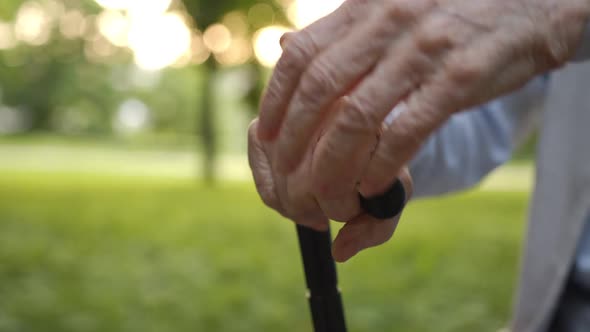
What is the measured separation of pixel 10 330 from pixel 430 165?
2.99 m

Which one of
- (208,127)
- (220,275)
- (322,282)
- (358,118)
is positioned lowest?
(208,127)

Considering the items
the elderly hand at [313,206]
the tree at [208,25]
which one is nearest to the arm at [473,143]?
the elderly hand at [313,206]

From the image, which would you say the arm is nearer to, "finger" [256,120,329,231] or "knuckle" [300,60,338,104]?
"finger" [256,120,329,231]

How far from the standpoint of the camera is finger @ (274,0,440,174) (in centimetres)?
62

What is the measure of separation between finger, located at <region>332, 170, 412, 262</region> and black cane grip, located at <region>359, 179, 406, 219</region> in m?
0.04

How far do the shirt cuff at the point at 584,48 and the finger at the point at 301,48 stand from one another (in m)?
0.26

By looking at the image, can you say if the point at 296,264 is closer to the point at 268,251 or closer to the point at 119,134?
the point at 268,251

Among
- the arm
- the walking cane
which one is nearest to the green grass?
the arm

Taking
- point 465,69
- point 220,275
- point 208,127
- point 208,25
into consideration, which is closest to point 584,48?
point 465,69

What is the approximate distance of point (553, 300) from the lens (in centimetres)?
131

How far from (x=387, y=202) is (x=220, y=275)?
14.8ft

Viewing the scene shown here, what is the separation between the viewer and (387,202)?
2.21 ft

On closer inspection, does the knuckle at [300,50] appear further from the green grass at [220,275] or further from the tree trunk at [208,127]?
the tree trunk at [208,127]

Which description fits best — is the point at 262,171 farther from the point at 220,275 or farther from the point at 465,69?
the point at 220,275
